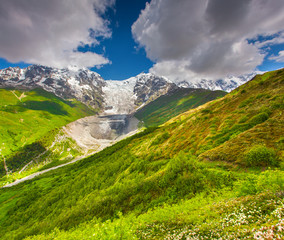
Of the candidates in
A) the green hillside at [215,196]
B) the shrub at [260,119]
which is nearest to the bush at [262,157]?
the green hillside at [215,196]

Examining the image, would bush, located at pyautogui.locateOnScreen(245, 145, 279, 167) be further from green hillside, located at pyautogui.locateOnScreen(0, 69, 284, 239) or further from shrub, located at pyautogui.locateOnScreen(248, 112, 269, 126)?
shrub, located at pyautogui.locateOnScreen(248, 112, 269, 126)

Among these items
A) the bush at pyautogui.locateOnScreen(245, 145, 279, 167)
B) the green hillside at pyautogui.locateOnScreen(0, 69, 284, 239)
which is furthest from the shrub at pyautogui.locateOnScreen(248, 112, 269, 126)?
the bush at pyautogui.locateOnScreen(245, 145, 279, 167)

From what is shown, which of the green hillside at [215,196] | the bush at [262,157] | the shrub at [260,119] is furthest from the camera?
the shrub at [260,119]

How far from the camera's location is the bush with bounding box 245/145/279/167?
59.0ft

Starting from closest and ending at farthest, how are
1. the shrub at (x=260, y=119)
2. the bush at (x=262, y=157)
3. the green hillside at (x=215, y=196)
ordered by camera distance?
the green hillside at (x=215, y=196) → the bush at (x=262, y=157) → the shrub at (x=260, y=119)

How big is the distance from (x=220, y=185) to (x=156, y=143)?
49.3 m

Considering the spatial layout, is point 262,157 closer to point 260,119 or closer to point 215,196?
point 215,196

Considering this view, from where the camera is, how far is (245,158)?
20.5 meters

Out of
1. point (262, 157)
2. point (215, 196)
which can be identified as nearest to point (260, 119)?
point (262, 157)

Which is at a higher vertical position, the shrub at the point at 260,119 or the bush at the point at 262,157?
the shrub at the point at 260,119

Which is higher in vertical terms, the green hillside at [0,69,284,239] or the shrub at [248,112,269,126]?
the shrub at [248,112,269,126]

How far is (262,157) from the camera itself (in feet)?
61.4

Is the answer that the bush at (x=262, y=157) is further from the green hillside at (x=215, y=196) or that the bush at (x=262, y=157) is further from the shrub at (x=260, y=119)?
the shrub at (x=260, y=119)

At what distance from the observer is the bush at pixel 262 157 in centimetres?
1799
